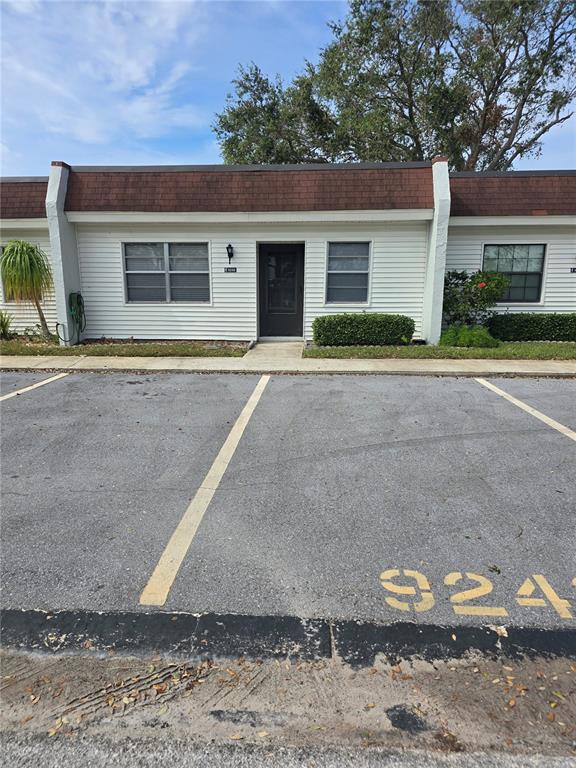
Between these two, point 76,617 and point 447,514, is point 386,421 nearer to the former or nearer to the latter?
point 447,514

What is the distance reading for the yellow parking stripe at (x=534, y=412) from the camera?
17.2 feet

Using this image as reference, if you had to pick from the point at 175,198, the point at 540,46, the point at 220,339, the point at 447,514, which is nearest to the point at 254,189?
the point at 175,198

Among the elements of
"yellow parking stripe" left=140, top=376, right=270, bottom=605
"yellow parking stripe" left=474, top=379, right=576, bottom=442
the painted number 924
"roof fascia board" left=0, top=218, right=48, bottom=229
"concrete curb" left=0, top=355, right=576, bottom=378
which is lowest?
"yellow parking stripe" left=140, top=376, right=270, bottom=605

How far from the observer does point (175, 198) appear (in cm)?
1070

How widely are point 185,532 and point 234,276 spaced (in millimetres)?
8743

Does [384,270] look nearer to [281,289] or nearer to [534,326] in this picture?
[281,289]

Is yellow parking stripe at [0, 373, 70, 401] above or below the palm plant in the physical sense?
below

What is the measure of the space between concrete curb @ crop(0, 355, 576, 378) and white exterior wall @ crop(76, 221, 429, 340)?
7.64ft

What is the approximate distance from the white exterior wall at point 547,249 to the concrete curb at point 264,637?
10215 mm

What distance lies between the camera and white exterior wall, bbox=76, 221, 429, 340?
10.9 meters

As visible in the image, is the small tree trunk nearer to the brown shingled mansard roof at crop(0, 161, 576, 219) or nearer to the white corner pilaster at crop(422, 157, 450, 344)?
the brown shingled mansard roof at crop(0, 161, 576, 219)

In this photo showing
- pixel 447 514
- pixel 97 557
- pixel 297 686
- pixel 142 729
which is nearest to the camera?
pixel 142 729

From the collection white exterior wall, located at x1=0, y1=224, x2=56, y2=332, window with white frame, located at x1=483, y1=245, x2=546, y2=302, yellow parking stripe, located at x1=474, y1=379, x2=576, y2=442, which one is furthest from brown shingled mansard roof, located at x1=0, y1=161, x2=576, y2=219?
yellow parking stripe, located at x1=474, y1=379, x2=576, y2=442

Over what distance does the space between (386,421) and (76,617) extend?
4012mm
